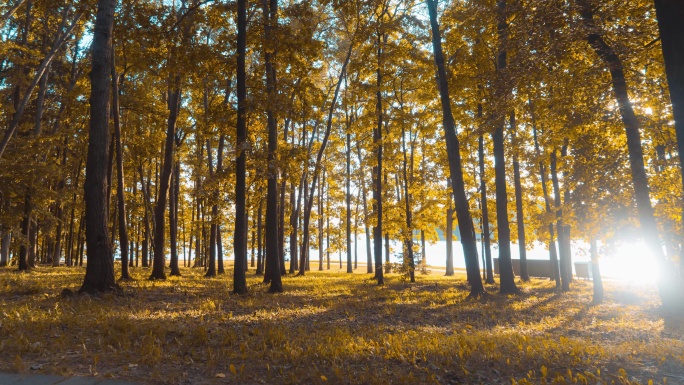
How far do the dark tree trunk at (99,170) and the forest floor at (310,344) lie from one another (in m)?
0.70

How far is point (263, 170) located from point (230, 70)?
3356 mm

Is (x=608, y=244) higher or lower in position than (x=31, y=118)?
lower

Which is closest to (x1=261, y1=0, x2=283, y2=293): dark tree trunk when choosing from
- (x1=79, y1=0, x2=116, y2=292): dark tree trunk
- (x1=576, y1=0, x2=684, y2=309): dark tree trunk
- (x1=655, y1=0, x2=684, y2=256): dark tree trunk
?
(x1=79, y1=0, x2=116, y2=292): dark tree trunk

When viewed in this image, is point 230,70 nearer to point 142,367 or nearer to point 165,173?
point 165,173

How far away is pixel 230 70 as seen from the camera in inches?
484

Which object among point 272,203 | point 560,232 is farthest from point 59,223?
point 560,232

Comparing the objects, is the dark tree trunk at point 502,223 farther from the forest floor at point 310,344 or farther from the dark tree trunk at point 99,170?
the dark tree trunk at point 99,170

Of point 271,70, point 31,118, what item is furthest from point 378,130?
point 31,118

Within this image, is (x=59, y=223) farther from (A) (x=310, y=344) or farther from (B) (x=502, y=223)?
(B) (x=502, y=223)

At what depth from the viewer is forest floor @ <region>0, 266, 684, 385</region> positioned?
4594mm

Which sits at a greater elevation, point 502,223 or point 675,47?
point 675,47

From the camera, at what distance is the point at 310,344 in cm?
575

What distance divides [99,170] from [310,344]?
7.54 meters

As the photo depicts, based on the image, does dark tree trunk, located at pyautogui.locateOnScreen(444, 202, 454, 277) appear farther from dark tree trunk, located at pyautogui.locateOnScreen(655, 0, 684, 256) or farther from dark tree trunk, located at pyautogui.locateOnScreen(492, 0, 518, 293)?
dark tree trunk, located at pyautogui.locateOnScreen(655, 0, 684, 256)
